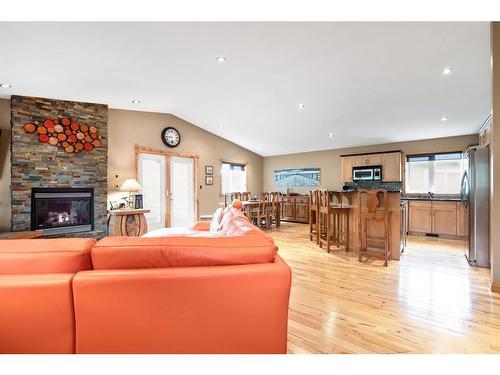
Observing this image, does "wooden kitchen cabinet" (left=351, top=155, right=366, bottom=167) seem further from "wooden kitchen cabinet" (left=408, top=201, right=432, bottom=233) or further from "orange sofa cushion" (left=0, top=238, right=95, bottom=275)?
"orange sofa cushion" (left=0, top=238, right=95, bottom=275)

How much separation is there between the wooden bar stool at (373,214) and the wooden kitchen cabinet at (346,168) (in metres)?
2.90

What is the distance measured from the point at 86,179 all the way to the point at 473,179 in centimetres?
643

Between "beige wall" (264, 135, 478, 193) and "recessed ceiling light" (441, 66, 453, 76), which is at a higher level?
"recessed ceiling light" (441, 66, 453, 76)

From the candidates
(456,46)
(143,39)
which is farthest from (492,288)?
(143,39)

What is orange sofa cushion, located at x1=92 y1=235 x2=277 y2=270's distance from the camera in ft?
4.18

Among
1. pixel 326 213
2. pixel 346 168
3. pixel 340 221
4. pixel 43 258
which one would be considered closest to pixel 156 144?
pixel 326 213

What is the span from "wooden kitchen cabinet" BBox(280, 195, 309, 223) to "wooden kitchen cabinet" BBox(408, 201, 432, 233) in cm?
267

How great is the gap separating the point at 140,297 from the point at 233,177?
6.69 metres

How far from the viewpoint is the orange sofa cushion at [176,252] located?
4.18 ft

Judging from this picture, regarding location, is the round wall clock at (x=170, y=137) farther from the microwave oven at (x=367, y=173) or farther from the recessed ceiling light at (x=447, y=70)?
the recessed ceiling light at (x=447, y=70)

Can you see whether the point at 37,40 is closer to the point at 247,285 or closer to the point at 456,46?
the point at 247,285

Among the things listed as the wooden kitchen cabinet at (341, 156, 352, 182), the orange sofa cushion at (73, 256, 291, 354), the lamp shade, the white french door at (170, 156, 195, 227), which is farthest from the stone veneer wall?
the wooden kitchen cabinet at (341, 156, 352, 182)

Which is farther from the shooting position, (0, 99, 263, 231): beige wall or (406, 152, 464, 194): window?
(406, 152, 464, 194): window
